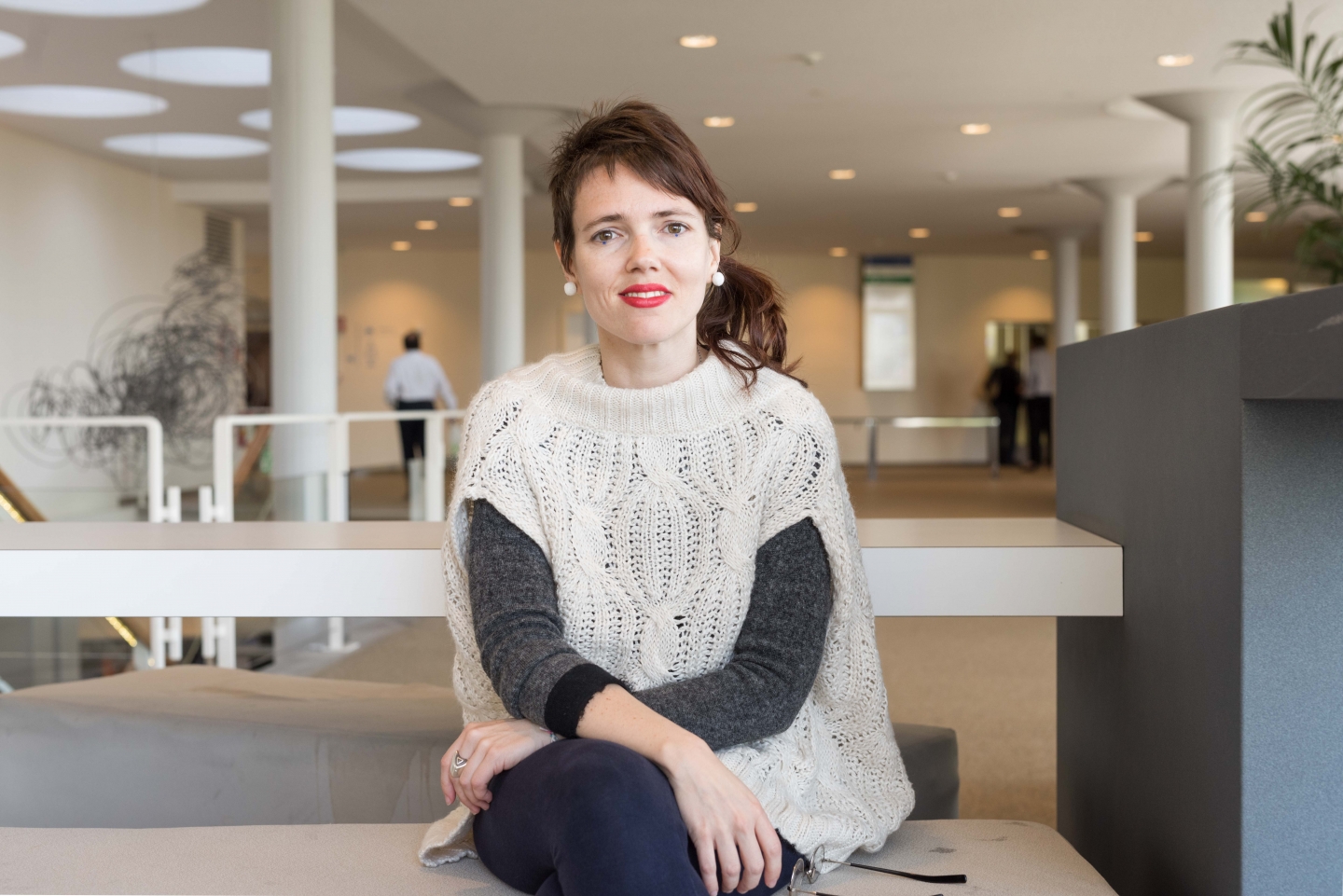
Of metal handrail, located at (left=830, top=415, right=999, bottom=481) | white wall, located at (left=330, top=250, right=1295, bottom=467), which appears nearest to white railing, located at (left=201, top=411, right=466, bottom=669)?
metal handrail, located at (left=830, top=415, right=999, bottom=481)

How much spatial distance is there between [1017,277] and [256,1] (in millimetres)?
14265

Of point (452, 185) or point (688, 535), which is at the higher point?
point (452, 185)

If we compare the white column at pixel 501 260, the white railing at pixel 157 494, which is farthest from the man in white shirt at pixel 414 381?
the white railing at pixel 157 494

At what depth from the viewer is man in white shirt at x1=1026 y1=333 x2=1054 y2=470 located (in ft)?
55.0

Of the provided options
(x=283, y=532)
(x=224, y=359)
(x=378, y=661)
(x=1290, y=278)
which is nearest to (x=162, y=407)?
(x=224, y=359)

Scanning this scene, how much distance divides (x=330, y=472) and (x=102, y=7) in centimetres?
338

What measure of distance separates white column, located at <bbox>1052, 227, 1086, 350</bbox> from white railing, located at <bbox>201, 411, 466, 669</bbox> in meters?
10.4

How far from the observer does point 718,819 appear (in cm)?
127

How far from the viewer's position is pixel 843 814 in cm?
149

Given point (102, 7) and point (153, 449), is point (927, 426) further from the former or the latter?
point (153, 449)

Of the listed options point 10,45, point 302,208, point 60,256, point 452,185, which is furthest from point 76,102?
point 302,208

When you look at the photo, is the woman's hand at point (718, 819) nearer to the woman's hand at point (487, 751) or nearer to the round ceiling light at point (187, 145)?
the woman's hand at point (487, 751)

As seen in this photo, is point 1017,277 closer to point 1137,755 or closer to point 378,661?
point 378,661

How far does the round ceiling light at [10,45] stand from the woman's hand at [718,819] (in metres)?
7.56
